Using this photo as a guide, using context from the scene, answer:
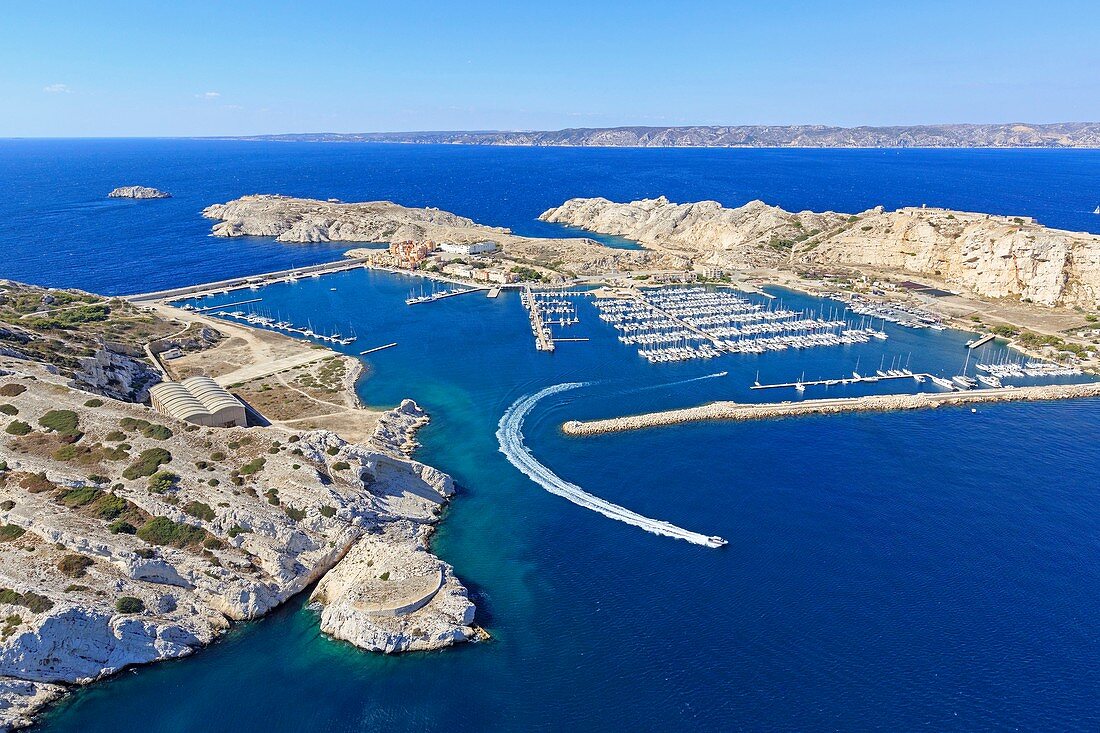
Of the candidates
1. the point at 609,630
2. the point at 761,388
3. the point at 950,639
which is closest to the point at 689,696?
the point at 609,630

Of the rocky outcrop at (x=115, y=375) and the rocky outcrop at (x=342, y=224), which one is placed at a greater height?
the rocky outcrop at (x=342, y=224)

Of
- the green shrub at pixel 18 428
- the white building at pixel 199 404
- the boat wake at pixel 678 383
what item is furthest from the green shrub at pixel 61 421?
the boat wake at pixel 678 383

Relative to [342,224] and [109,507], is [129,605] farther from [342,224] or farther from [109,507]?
[342,224]

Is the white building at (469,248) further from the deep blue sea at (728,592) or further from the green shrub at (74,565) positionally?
the green shrub at (74,565)

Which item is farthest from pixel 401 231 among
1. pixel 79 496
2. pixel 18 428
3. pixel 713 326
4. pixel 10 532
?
pixel 10 532

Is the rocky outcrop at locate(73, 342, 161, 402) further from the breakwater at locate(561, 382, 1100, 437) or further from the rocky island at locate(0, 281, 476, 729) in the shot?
the breakwater at locate(561, 382, 1100, 437)

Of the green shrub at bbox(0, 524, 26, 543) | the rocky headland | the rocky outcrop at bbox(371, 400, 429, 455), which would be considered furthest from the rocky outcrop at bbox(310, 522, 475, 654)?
the rocky headland
